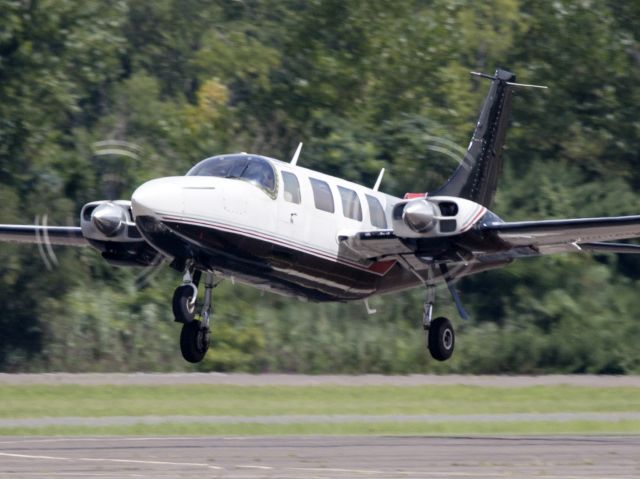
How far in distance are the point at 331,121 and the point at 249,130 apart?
324 cm

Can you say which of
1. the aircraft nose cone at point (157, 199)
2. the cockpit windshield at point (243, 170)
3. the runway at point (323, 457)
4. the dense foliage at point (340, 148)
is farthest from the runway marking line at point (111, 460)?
the dense foliage at point (340, 148)

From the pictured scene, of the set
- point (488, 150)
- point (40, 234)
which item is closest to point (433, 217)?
point (488, 150)

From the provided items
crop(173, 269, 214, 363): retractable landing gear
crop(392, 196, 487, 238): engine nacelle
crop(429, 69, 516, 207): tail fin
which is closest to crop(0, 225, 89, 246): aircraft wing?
crop(173, 269, 214, 363): retractable landing gear

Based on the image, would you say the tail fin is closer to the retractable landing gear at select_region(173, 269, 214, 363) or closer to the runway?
the runway

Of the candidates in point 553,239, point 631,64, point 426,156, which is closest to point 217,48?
point 426,156

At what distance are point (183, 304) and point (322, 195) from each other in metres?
3.09

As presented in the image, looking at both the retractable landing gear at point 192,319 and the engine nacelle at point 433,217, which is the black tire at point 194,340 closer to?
A: the retractable landing gear at point 192,319

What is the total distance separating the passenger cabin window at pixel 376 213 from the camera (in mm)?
20844

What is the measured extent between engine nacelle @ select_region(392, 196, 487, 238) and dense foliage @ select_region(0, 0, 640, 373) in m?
7.55

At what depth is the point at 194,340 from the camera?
18812 millimetres

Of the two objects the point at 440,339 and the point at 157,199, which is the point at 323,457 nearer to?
the point at 440,339

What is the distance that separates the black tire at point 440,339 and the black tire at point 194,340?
4205 mm

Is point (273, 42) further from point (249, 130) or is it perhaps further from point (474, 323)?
point (474, 323)

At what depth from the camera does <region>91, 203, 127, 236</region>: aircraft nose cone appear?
19.1 meters
